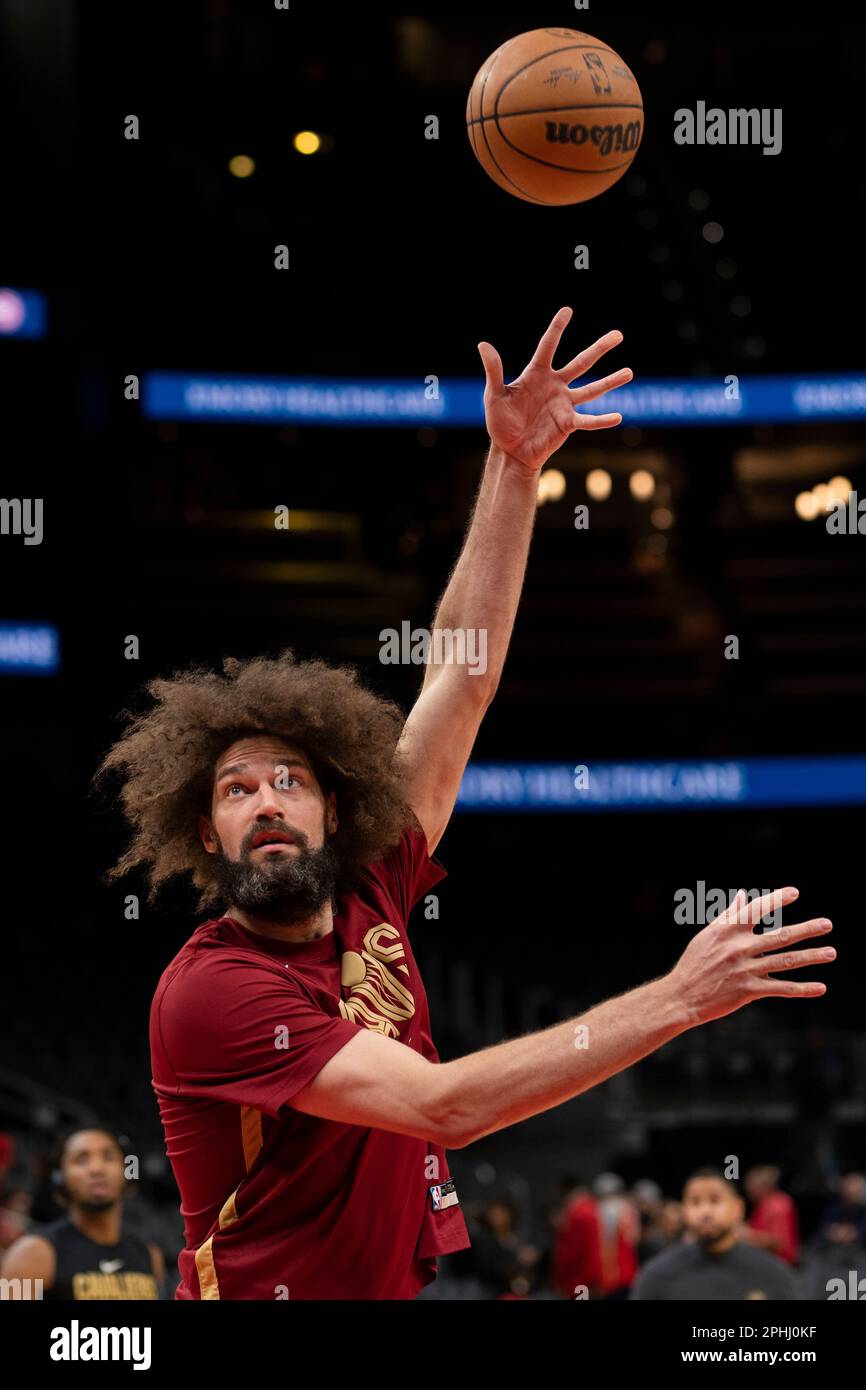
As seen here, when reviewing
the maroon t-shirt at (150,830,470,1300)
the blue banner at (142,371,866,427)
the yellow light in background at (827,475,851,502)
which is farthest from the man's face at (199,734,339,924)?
the yellow light in background at (827,475,851,502)

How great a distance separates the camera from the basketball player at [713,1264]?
6727 mm

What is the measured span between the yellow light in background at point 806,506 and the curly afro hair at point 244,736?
55.7 feet

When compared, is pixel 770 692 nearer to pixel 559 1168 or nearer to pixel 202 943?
pixel 559 1168

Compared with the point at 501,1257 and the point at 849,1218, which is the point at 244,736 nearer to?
the point at 501,1257

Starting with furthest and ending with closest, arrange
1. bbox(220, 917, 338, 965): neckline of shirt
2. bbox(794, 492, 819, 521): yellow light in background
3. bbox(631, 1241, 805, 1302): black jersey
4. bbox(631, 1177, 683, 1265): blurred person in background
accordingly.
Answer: bbox(794, 492, 819, 521): yellow light in background
bbox(631, 1177, 683, 1265): blurred person in background
bbox(631, 1241, 805, 1302): black jersey
bbox(220, 917, 338, 965): neckline of shirt

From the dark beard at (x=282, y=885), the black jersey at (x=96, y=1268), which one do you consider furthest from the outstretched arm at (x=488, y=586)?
the black jersey at (x=96, y=1268)

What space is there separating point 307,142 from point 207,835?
1728 cm

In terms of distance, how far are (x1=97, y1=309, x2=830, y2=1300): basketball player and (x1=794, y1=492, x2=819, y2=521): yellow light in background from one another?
1666 cm

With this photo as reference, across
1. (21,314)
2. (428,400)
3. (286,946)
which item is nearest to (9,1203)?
(286,946)

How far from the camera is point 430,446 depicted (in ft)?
66.2

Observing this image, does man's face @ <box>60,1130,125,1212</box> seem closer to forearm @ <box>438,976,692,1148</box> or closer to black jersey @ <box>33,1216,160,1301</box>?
black jersey @ <box>33,1216,160,1301</box>

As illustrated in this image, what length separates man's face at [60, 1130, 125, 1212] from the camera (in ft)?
20.3

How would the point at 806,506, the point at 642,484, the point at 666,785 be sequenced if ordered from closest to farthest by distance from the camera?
the point at 666,785 → the point at 806,506 → the point at 642,484
